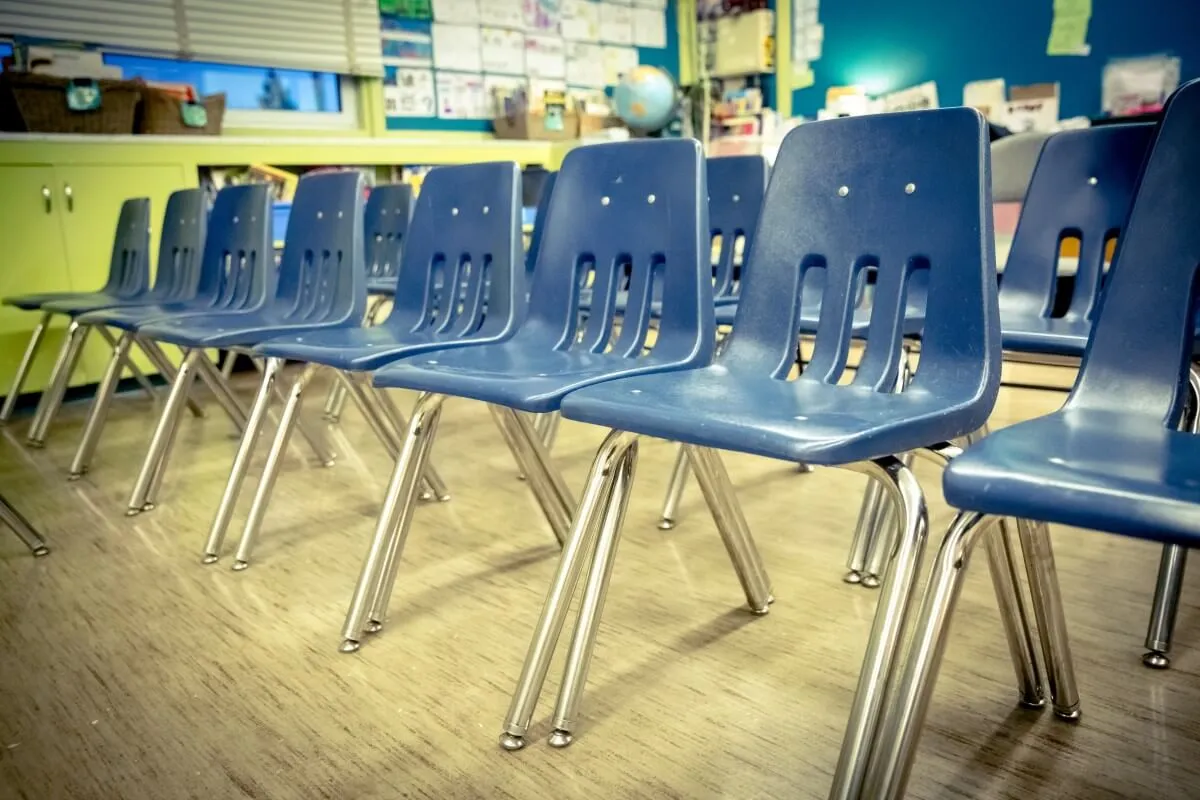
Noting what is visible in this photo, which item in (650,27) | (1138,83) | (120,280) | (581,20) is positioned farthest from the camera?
(650,27)

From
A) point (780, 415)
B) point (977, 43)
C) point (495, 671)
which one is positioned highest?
point (977, 43)

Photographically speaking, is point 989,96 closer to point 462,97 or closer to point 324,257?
point 462,97

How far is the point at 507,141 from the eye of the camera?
534 cm

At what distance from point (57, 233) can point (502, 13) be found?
2936mm

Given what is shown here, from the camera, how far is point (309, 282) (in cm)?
260

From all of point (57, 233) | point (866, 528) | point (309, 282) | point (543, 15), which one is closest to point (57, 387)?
point (57, 233)

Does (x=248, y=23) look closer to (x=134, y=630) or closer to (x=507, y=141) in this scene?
(x=507, y=141)

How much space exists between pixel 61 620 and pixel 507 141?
160 inches

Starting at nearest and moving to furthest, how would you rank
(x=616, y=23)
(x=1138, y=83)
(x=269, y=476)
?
(x=269, y=476) < (x=1138, y=83) < (x=616, y=23)

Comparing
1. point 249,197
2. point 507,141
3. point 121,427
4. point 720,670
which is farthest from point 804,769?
point 507,141

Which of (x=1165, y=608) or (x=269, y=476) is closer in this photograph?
(x=1165, y=608)

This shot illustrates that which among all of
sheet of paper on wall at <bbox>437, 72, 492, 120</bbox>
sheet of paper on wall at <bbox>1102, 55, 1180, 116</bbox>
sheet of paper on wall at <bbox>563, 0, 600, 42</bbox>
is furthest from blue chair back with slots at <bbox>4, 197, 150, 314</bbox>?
→ sheet of paper on wall at <bbox>1102, 55, 1180, 116</bbox>

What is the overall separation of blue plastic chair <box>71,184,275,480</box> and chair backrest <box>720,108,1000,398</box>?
1781 millimetres

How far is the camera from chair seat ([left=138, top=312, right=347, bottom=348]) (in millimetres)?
2246
